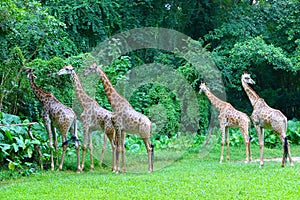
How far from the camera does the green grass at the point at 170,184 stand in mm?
7139

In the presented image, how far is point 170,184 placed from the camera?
7.89m

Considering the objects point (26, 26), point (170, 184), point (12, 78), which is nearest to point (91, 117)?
point (12, 78)

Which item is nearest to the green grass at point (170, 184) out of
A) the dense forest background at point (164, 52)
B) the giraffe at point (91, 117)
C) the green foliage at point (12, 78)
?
the giraffe at point (91, 117)

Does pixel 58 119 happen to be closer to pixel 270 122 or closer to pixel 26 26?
pixel 26 26

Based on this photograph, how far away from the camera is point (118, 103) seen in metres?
9.73

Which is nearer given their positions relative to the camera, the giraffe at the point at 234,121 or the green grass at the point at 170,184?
the green grass at the point at 170,184

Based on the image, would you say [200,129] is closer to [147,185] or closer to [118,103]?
[118,103]

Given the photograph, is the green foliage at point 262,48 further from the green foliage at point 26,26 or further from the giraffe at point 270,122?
the green foliage at point 26,26

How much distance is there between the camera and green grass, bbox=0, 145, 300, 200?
714 cm

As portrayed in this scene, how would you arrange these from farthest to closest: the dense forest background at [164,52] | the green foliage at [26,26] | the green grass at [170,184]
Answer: the dense forest background at [164,52] → the green foliage at [26,26] → the green grass at [170,184]

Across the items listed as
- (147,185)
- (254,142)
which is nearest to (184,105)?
(254,142)

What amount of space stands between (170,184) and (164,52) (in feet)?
35.2

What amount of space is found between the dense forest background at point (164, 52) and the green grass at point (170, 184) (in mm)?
3383

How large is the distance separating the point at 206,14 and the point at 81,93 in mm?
9689
